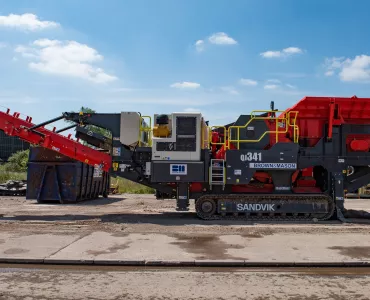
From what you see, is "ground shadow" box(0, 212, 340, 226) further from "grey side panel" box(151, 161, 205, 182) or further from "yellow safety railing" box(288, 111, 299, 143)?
"yellow safety railing" box(288, 111, 299, 143)

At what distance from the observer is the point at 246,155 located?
41.0 ft

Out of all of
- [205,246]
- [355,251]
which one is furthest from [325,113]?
[205,246]

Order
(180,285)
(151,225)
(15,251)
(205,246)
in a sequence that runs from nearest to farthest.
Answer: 1. (180,285)
2. (15,251)
3. (205,246)
4. (151,225)

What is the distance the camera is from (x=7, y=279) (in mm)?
6121

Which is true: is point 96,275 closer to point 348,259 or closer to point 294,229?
point 348,259

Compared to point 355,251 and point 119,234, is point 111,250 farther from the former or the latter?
point 355,251

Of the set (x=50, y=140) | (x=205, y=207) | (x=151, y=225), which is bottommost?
(x=151, y=225)

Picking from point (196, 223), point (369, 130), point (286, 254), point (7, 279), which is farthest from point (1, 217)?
point (369, 130)

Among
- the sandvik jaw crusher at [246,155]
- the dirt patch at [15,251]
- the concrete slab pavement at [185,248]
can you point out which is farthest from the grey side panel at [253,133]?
Answer: the dirt patch at [15,251]

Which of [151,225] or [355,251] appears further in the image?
[151,225]

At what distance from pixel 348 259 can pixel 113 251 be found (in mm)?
4273

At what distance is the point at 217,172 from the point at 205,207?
115 centimetres

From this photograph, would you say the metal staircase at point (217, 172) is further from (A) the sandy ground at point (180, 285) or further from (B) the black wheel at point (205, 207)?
(A) the sandy ground at point (180, 285)

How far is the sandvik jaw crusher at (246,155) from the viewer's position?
12.4 meters
